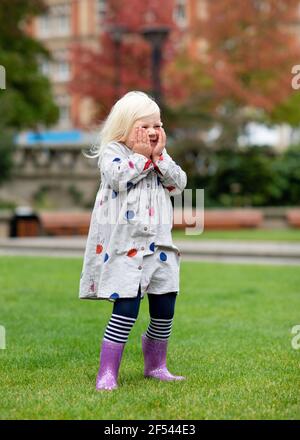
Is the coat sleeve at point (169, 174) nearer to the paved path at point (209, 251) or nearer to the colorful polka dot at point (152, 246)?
the colorful polka dot at point (152, 246)

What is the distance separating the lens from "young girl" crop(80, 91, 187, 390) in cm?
505

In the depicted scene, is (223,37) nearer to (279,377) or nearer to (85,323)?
(85,323)

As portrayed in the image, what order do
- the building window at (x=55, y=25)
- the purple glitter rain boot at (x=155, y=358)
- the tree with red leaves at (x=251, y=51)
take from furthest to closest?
the building window at (x=55, y=25)
the tree with red leaves at (x=251, y=51)
the purple glitter rain boot at (x=155, y=358)

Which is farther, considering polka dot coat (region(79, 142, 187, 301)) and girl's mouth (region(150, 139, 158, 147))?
girl's mouth (region(150, 139, 158, 147))

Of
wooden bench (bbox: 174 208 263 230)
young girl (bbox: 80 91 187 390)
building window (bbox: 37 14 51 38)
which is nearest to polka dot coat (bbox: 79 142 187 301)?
young girl (bbox: 80 91 187 390)

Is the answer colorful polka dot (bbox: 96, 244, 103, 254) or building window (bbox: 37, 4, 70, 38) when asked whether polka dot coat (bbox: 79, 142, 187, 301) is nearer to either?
colorful polka dot (bbox: 96, 244, 103, 254)

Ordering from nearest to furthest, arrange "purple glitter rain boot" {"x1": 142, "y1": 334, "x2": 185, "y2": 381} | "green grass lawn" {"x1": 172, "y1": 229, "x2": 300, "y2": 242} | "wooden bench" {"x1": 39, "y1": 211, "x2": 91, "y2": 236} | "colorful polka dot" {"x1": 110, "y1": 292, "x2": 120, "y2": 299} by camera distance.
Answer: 1. "colorful polka dot" {"x1": 110, "y1": 292, "x2": 120, "y2": 299}
2. "purple glitter rain boot" {"x1": 142, "y1": 334, "x2": 185, "y2": 381}
3. "green grass lawn" {"x1": 172, "y1": 229, "x2": 300, "y2": 242}
4. "wooden bench" {"x1": 39, "y1": 211, "x2": 91, "y2": 236}

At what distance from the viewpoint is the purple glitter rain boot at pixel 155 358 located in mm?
5387

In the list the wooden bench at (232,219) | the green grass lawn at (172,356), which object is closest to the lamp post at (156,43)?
the wooden bench at (232,219)

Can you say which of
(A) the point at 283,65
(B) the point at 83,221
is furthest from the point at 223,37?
(B) the point at 83,221

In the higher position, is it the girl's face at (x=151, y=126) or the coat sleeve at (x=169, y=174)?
the girl's face at (x=151, y=126)

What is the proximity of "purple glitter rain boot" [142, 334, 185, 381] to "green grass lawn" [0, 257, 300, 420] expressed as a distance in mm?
→ 77

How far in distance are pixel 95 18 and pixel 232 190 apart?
26.3 m

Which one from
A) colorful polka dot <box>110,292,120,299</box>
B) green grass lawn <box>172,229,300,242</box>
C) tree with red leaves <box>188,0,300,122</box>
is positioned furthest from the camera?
tree with red leaves <box>188,0,300,122</box>
